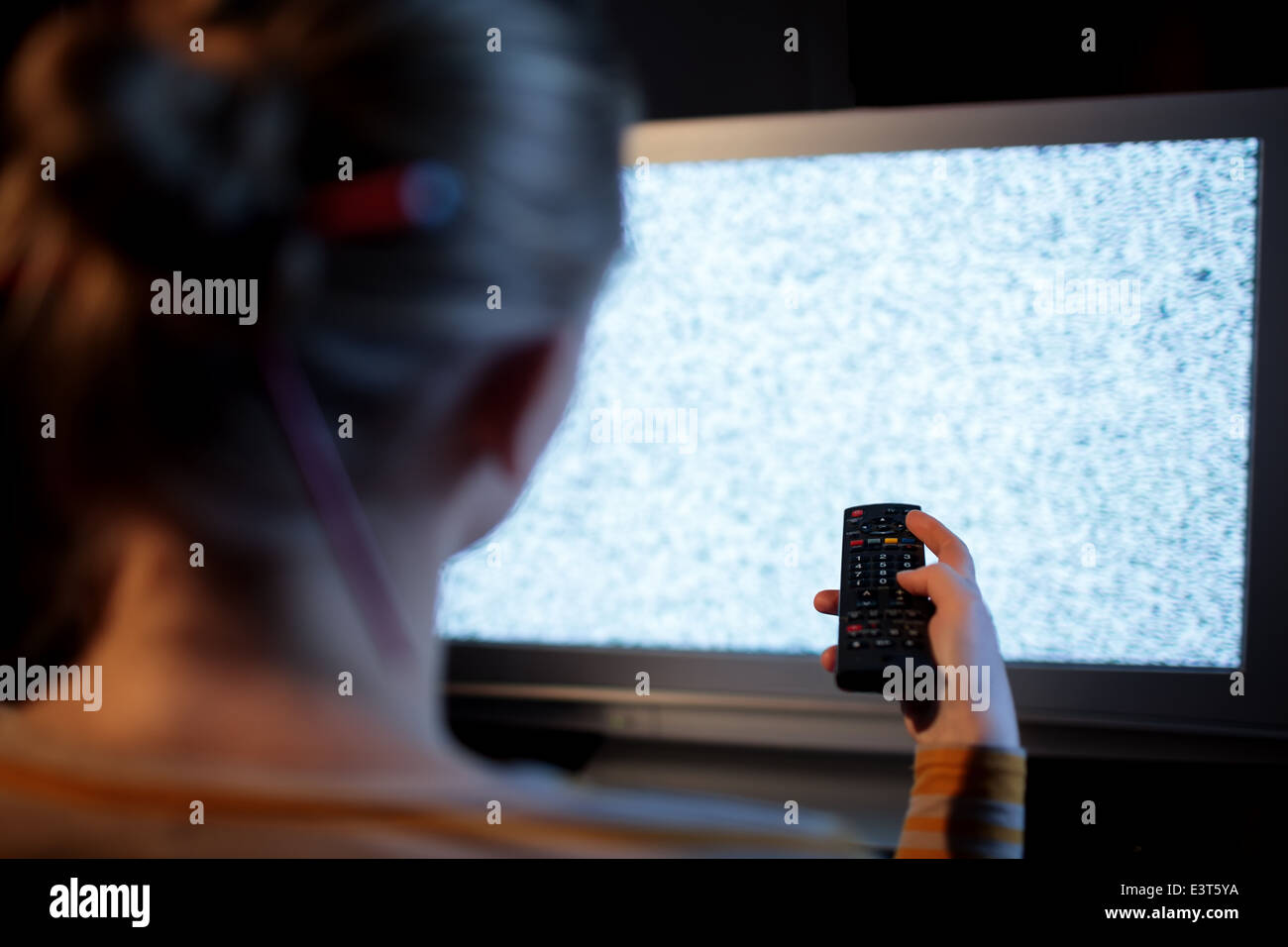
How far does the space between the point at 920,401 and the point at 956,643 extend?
0.20 m

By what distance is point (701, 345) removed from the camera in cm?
69

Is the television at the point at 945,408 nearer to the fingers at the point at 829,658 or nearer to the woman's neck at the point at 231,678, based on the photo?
the fingers at the point at 829,658

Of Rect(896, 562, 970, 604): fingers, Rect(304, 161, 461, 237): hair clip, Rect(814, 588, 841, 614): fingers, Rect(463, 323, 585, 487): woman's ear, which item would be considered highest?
Rect(304, 161, 461, 237): hair clip

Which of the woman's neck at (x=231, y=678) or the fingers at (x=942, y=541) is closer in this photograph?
the woman's neck at (x=231, y=678)

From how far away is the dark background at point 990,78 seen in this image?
2.16 ft

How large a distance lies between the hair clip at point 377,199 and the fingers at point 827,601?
0.42 m

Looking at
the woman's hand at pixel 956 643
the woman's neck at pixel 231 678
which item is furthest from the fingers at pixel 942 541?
the woman's neck at pixel 231 678

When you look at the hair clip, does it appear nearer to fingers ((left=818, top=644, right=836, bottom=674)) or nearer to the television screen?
the television screen

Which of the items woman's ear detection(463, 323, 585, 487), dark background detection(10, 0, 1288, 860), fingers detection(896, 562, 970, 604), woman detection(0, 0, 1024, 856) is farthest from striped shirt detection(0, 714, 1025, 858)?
dark background detection(10, 0, 1288, 860)

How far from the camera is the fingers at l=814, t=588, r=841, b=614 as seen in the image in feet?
2.15

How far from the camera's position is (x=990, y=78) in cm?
89
